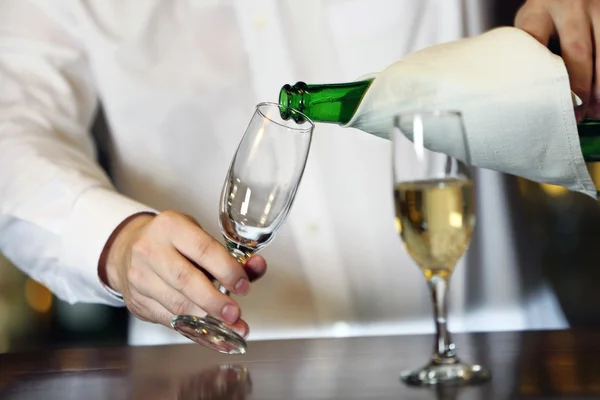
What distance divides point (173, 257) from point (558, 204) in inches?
41.8

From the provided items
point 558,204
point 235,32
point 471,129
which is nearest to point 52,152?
point 235,32

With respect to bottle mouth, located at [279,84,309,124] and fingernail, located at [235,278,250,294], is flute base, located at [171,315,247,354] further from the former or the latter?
bottle mouth, located at [279,84,309,124]

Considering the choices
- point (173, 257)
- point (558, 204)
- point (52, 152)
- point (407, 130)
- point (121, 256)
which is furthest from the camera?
point (558, 204)

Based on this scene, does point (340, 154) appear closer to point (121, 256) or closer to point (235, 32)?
point (235, 32)

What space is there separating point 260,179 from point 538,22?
0.29m

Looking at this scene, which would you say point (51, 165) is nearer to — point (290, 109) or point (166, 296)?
point (166, 296)

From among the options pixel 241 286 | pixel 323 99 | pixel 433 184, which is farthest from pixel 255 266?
pixel 433 184

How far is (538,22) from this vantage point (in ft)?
2.23

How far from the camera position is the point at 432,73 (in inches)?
21.6

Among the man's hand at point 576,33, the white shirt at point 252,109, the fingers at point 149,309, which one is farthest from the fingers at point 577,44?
the white shirt at point 252,109

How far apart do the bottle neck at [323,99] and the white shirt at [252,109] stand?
0.52 m

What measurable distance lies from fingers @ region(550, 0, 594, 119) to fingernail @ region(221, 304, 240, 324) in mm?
292

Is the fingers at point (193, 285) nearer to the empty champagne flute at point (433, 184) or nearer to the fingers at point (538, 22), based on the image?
the empty champagne flute at point (433, 184)

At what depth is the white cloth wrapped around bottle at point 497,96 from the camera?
0.54m
